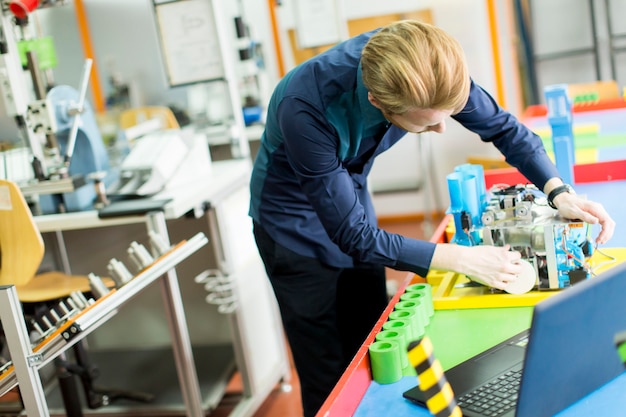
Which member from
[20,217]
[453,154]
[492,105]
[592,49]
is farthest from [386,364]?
[592,49]

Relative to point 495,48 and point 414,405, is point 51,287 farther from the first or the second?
point 495,48

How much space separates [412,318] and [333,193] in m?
0.31

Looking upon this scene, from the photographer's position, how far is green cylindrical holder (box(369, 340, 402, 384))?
1265 millimetres

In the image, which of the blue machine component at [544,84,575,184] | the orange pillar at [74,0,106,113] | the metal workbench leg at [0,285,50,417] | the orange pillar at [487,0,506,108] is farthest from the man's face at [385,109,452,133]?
the orange pillar at [74,0,106,113]

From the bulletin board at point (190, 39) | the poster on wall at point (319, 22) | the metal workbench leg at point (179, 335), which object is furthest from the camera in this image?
the poster on wall at point (319, 22)

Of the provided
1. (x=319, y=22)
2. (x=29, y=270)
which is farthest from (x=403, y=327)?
(x=319, y=22)

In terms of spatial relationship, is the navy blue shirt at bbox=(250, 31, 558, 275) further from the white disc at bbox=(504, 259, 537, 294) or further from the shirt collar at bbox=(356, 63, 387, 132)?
the white disc at bbox=(504, 259, 537, 294)

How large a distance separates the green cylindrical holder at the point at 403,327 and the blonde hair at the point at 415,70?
412 millimetres

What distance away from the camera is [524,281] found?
1487 mm

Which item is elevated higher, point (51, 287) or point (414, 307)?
point (414, 307)

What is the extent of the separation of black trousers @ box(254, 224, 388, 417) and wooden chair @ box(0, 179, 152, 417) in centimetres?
78

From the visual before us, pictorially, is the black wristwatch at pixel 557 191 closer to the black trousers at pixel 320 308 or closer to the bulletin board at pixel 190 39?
the black trousers at pixel 320 308

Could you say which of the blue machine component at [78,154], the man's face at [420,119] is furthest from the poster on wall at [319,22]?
the man's face at [420,119]

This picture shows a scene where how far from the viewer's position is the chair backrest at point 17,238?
226 centimetres
